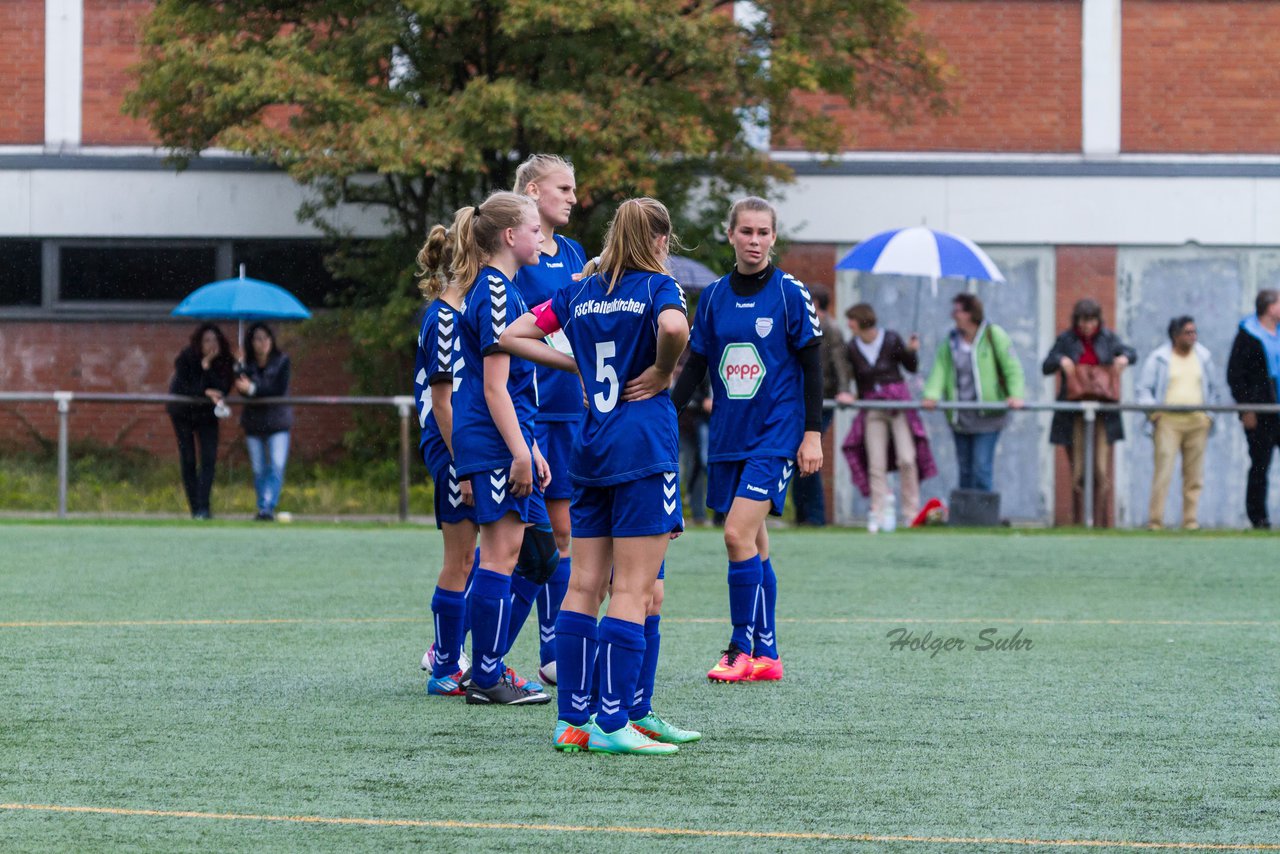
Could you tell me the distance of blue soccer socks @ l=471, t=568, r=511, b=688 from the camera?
6.64 m

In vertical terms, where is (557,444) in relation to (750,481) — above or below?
above

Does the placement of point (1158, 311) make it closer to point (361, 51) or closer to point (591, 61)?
point (591, 61)

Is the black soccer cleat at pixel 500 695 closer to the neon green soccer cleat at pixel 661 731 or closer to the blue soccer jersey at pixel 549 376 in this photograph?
the neon green soccer cleat at pixel 661 731

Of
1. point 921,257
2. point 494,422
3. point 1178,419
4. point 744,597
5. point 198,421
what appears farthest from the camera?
point 1178,419

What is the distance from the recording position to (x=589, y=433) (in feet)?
18.8

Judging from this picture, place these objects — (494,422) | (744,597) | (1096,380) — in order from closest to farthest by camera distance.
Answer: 1. (494,422)
2. (744,597)
3. (1096,380)

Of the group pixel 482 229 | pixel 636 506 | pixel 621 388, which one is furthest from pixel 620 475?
pixel 482 229

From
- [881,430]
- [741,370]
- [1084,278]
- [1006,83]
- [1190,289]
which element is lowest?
[881,430]

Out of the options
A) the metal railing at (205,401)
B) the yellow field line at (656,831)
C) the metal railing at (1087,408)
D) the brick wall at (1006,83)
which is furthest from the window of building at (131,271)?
the yellow field line at (656,831)

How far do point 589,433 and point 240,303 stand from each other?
11.7 m

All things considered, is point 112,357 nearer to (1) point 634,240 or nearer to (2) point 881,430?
(2) point 881,430

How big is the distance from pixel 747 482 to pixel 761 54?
38.9ft

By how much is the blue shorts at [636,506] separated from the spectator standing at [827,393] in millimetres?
9786

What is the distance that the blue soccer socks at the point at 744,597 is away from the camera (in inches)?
292
